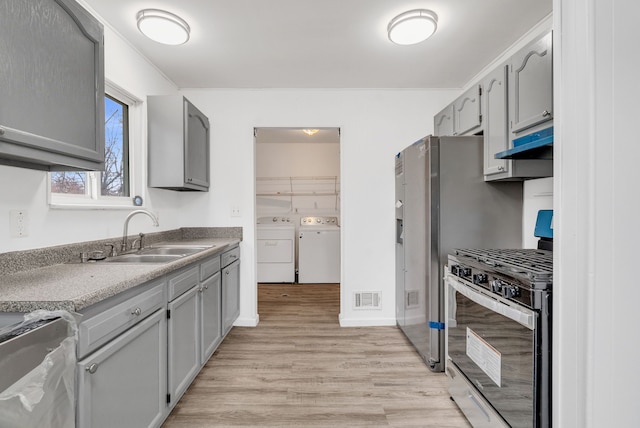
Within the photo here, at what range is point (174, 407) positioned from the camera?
69.4 inches

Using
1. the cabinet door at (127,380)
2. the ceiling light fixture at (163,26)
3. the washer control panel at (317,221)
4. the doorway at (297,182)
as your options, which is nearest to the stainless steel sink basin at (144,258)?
the cabinet door at (127,380)

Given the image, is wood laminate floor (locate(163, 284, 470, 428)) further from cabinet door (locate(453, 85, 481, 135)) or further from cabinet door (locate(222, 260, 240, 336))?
cabinet door (locate(453, 85, 481, 135))

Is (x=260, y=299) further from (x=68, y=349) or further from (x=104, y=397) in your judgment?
(x=68, y=349)

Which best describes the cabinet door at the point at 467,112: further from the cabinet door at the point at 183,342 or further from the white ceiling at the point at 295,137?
the cabinet door at the point at 183,342

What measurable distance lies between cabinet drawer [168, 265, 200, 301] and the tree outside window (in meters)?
0.84

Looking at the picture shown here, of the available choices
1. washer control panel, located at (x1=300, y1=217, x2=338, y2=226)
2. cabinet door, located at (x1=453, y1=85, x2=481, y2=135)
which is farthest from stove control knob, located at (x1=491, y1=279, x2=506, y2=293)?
washer control panel, located at (x1=300, y1=217, x2=338, y2=226)

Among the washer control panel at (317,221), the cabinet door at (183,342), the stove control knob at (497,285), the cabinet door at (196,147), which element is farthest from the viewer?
the washer control panel at (317,221)

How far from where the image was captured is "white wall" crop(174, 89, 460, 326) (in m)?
3.02

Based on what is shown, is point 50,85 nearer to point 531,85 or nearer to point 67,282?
point 67,282

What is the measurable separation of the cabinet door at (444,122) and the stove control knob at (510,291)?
65.1 inches

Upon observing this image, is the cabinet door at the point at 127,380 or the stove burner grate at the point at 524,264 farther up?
the stove burner grate at the point at 524,264

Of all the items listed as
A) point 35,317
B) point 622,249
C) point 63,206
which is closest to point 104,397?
point 35,317

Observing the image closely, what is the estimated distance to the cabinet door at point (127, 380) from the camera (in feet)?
3.39

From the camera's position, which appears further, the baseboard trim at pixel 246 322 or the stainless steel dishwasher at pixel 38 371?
the baseboard trim at pixel 246 322
